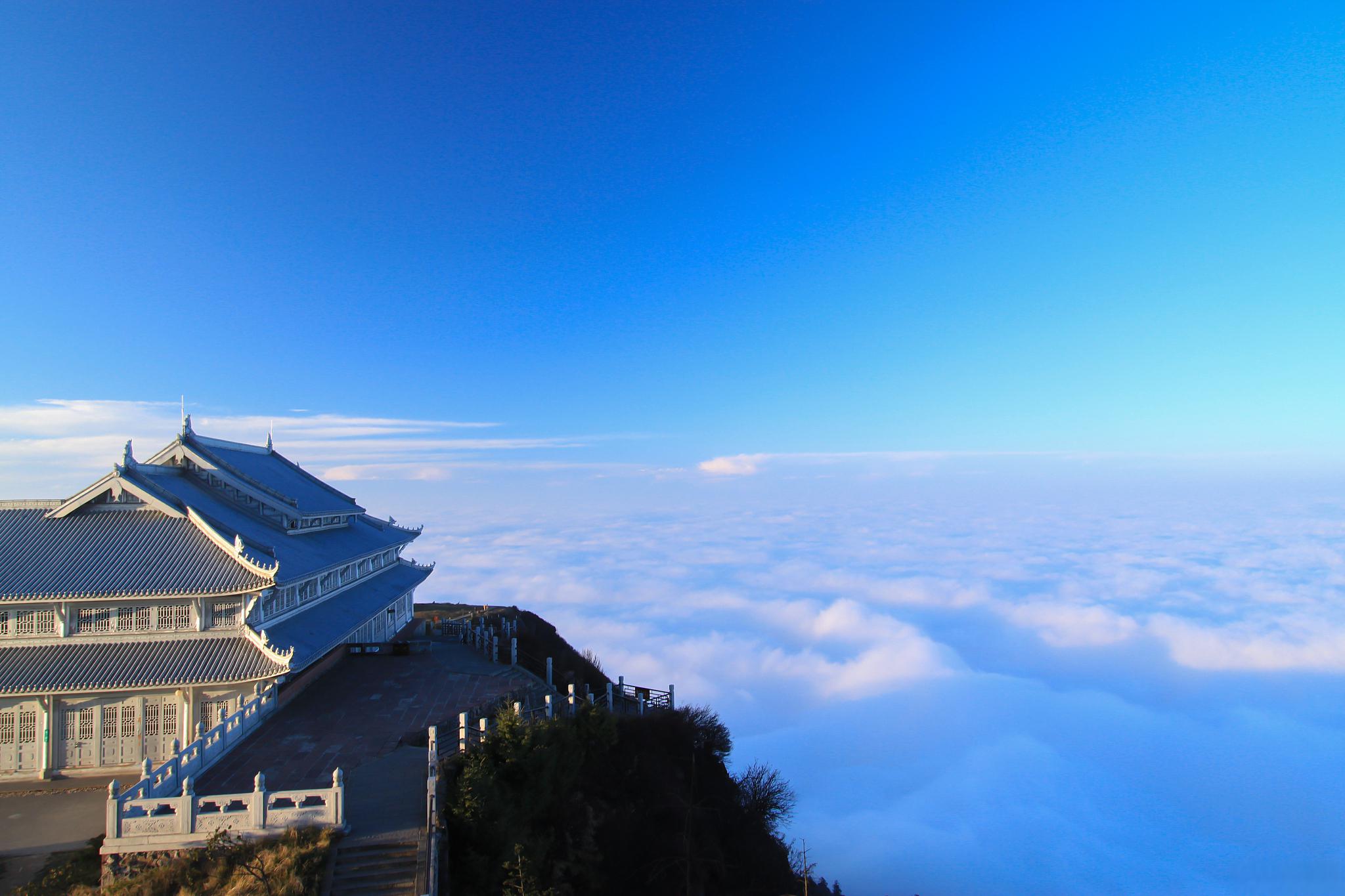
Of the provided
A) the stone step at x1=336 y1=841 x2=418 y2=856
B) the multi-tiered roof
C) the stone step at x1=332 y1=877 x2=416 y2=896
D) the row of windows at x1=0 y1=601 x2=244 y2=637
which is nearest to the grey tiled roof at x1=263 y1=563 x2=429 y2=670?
the multi-tiered roof

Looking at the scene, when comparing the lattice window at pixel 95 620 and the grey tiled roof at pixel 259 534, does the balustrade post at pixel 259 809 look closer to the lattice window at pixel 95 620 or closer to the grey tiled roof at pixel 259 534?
the grey tiled roof at pixel 259 534

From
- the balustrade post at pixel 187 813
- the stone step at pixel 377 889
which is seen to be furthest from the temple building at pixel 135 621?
the stone step at pixel 377 889

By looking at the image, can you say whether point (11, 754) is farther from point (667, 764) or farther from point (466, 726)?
point (667, 764)

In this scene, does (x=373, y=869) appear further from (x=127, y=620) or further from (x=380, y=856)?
(x=127, y=620)

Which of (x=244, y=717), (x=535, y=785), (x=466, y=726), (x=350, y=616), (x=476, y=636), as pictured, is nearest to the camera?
(x=535, y=785)

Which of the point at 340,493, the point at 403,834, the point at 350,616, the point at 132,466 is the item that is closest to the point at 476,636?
the point at 350,616
